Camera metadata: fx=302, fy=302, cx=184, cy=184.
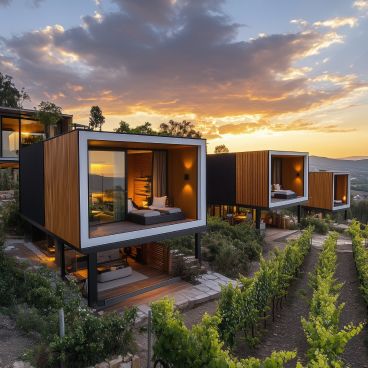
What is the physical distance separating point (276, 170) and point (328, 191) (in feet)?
21.7

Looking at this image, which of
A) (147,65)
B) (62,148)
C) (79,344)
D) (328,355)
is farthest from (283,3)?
(79,344)

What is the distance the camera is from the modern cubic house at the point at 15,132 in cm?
1842

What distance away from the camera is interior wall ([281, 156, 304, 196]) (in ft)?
64.8

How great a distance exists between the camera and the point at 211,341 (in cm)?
409

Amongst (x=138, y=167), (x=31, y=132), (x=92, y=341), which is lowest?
(x=92, y=341)

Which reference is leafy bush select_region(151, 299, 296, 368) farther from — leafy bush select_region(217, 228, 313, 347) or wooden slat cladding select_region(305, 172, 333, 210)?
wooden slat cladding select_region(305, 172, 333, 210)

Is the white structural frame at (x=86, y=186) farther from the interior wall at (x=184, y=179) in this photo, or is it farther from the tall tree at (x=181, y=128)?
the tall tree at (x=181, y=128)

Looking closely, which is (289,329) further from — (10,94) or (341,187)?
(10,94)

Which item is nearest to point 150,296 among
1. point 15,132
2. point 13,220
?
point 13,220

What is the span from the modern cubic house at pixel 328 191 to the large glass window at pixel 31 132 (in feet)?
69.3

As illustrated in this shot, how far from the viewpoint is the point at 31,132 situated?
20.2 meters

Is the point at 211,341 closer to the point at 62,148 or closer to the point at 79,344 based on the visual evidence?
the point at 79,344

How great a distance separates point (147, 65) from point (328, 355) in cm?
1581

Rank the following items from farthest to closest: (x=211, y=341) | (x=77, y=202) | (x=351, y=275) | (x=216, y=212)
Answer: (x=216, y=212)
(x=351, y=275)
(x=77, y=202)
(x=211, y=341)
